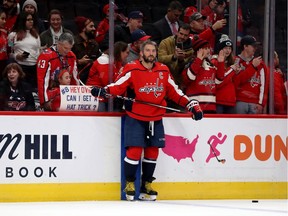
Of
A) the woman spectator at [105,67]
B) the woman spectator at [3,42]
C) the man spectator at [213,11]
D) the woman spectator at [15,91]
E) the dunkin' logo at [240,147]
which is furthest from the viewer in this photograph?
the man spectator at [213,11]

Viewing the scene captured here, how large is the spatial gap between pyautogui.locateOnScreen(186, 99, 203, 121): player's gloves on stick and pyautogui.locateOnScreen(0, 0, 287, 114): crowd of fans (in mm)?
355

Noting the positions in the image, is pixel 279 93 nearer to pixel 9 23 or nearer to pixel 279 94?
pixel 279 94

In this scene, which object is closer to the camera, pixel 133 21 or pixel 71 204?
pixel 71 204

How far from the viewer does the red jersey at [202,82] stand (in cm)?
1013

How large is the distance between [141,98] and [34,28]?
1204 mm

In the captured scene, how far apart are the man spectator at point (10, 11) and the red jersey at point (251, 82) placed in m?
2.30

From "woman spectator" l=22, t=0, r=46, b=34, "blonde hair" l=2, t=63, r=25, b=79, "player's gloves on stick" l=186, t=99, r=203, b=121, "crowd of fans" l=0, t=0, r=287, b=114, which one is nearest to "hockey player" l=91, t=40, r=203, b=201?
"player's gloves on stick" l=186, t=99, r=203, b=121

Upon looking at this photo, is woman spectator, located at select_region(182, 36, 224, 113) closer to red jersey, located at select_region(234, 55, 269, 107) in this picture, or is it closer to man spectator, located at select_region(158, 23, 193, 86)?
man spectator, located at select_region(158, 23, 193, 86)

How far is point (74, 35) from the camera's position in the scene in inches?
387

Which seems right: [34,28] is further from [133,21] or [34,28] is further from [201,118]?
[201,118]

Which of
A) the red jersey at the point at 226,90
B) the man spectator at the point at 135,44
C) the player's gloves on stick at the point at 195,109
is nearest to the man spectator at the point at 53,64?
the man spectator at the point at 135,44

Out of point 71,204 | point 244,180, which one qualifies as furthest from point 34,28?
point 244,180

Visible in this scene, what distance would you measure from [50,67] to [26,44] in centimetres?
32

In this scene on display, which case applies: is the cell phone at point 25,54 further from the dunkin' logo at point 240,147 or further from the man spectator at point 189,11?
the man spectator at point 189,11
